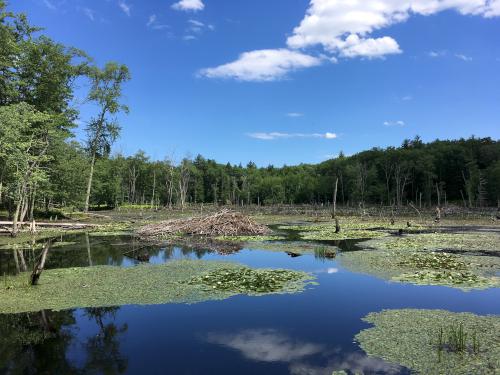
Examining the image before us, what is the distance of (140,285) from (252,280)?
3.60 metres

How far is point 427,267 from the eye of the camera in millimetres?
14625

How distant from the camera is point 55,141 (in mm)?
34469

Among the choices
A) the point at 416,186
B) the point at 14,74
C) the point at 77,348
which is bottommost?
the point at 77,348

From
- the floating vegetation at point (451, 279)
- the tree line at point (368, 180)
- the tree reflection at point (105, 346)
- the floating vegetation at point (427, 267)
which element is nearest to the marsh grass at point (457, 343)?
the floating vegetation at point (451, 279)

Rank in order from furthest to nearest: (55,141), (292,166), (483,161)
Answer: (292,166)
(483,161)
(55,141)

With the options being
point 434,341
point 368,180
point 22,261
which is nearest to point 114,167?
point 368,180

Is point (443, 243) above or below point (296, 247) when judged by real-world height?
above

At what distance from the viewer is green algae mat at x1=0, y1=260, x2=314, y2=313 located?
419 inches

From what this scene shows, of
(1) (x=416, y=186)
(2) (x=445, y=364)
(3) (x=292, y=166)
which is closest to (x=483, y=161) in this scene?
(1) (x=416, y=186)

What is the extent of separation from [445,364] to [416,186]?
88773 mm

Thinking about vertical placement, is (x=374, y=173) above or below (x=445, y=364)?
Result: above

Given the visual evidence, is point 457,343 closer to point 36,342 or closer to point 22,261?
point 36,342

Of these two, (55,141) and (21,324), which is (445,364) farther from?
(55,141)

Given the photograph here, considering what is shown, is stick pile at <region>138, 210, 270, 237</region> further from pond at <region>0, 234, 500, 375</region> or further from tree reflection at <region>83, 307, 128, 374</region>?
tree reflection at <region>83, 307, 128, 374</region>
